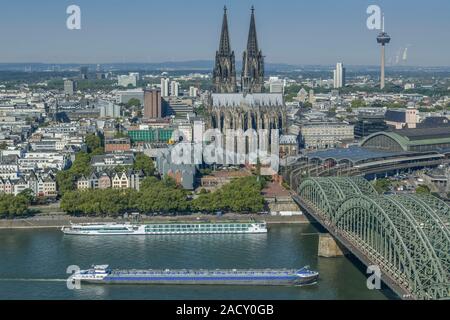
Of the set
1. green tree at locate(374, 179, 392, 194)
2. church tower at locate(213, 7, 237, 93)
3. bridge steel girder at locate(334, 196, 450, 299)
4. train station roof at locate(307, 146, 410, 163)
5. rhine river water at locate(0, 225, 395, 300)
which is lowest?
rhine river water at locate(0, 225, 395, 300)

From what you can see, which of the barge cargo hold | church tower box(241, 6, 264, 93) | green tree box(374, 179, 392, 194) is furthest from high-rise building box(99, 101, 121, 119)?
the barge cargo hold

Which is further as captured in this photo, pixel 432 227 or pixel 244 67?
pixel 244 67

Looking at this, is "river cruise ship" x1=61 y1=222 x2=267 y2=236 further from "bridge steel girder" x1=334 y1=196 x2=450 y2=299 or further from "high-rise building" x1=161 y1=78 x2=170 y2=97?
"high-rise building" x1=161 y1=78 x2=170 y2=97

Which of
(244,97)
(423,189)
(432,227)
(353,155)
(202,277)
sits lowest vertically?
(202,277)

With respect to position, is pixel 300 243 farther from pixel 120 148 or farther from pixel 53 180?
pixel 120 148

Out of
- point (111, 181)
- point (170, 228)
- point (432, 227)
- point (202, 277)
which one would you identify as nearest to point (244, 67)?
point (111, 181)

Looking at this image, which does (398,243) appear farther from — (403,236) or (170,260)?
(170,260)
